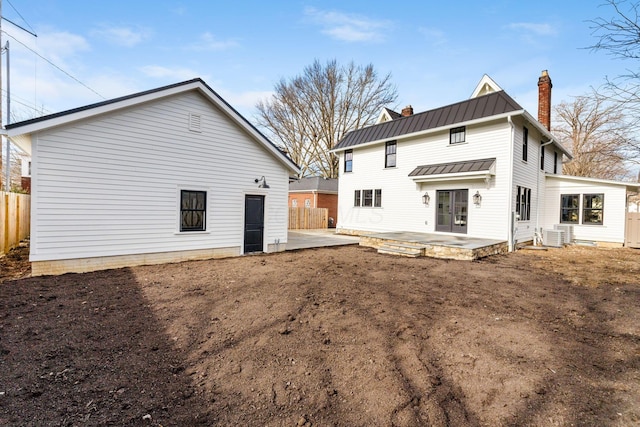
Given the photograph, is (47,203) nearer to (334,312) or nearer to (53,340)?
(53,340)

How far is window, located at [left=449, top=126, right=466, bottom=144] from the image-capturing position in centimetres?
1278

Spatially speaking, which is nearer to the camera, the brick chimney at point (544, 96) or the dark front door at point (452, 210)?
the dark front door at point (452, 210)

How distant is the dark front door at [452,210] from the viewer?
41.5ft

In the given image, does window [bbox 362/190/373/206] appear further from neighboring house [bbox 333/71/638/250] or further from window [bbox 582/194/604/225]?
window [bbox 582/194/604/225]

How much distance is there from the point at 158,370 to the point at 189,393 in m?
0.62

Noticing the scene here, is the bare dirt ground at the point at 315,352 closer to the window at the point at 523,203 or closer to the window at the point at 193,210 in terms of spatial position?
the window at the point at 193,210

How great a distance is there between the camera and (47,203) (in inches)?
268

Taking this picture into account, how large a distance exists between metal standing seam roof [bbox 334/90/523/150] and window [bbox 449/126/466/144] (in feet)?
1.41

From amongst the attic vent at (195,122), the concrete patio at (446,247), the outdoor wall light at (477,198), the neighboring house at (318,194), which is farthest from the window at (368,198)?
the attic vent at (195,122)

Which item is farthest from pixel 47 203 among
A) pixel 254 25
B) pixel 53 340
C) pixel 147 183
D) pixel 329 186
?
pixel 329 186

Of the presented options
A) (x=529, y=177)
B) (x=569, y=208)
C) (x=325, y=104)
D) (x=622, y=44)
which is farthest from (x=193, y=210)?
(x=325, y=104)

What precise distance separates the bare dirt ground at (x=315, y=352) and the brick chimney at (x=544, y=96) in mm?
10697

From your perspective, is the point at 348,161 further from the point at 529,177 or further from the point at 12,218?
the point at 12,218

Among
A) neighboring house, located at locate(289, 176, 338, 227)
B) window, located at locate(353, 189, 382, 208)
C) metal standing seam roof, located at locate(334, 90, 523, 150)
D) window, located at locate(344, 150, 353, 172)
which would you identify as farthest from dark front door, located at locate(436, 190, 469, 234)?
neighboring house, located at locate(289, 176, 338, 227)
